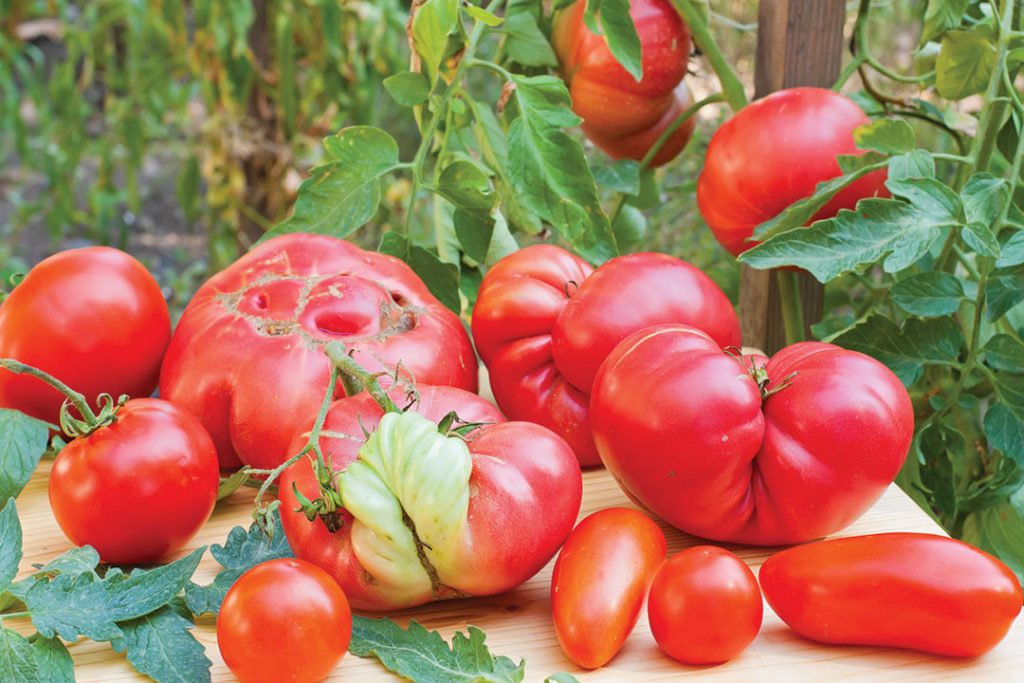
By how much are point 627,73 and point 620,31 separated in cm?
11

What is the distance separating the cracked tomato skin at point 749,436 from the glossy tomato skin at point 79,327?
509mm

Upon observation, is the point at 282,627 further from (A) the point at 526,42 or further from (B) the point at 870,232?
(A) the point at 526,42

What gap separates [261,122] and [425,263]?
173 cm

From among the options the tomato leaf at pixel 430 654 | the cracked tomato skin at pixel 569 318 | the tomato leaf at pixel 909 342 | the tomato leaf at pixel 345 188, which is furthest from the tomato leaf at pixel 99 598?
the tomato leaf at pixel 909 342

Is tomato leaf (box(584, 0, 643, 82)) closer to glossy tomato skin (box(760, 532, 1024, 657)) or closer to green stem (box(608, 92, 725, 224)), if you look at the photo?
green stem (box(608, 92, 725, 224))

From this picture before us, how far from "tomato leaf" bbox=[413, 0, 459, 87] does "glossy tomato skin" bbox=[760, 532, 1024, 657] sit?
2.18 feet

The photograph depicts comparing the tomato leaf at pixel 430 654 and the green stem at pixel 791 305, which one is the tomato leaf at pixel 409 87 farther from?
the tomato leaf at pixel 430 654

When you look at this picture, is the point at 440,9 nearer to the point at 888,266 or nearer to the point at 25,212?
the point at 888,266

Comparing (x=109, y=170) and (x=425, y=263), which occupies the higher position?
(x=425, y=263)

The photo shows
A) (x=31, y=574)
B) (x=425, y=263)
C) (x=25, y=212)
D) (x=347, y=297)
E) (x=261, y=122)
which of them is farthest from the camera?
(x=25, y=212)

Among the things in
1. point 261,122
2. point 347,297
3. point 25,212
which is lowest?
point 25,212

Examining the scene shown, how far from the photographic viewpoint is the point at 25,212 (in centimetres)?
319

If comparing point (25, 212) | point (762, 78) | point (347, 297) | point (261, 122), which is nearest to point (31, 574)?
point (347, 297)

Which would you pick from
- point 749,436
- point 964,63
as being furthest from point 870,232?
point 964,63
